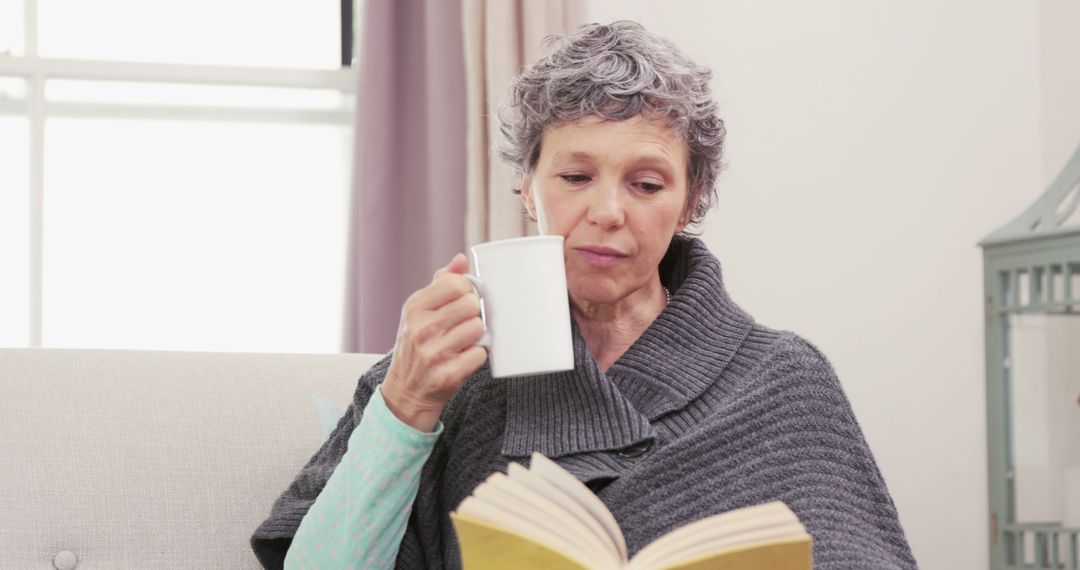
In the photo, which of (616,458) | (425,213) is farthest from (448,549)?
(425,213)

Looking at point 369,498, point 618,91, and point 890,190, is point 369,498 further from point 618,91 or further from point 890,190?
point 890,190

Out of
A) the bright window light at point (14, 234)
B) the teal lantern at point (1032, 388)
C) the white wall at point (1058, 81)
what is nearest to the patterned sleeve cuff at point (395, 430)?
the teal lantern at point (1032, 388)

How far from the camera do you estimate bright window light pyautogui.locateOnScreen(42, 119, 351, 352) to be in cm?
273

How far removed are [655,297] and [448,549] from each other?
37cm

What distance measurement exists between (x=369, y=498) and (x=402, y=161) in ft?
5.36

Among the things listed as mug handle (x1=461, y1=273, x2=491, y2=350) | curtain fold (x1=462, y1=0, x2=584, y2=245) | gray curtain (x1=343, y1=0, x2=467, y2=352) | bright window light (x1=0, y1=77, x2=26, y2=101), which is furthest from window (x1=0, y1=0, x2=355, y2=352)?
mug handle (x1=461, y1=273, x2=491, y2=350)

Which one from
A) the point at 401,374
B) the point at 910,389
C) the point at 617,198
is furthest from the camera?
the point at 910,389

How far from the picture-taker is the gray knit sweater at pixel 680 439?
117 centimetres

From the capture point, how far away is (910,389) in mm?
3053

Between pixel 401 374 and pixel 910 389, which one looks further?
pixel 910 389

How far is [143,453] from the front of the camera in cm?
145

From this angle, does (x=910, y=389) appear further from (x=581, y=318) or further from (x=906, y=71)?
(x=581, y=318)

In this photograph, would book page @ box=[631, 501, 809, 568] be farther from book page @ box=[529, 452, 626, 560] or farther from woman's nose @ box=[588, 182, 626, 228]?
woman's nose @ box=[588, 182, 626, 228]

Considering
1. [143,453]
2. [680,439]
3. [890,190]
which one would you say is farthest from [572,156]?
[890,190]
